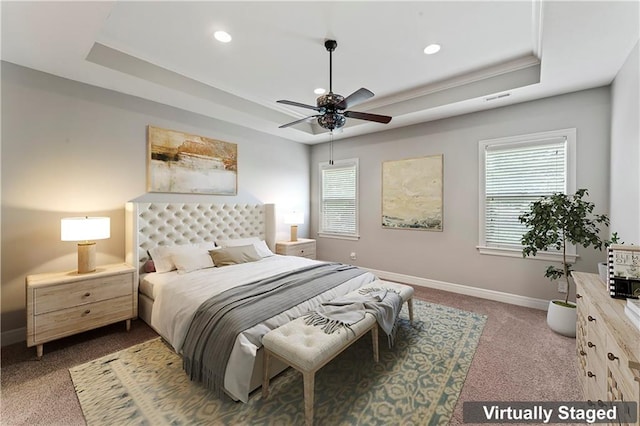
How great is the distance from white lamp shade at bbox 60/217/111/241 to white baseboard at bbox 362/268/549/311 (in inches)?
160

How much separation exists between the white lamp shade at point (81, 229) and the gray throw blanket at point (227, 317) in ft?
4.68

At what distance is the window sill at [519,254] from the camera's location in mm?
3242

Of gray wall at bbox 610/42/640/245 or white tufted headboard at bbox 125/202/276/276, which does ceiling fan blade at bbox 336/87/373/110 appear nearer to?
gray wall at bbox 610/42/640/245

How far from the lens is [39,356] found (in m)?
2.35

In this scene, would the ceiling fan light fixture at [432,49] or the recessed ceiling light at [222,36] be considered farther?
the ceiling fan light fixture at [432,49]

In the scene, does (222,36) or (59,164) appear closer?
(222,36)

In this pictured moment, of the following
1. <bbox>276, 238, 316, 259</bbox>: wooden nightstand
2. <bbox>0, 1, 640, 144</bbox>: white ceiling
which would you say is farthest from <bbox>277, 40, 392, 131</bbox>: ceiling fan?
<bbox>276, 238, 316, 259</bbox>: wooden nightstand

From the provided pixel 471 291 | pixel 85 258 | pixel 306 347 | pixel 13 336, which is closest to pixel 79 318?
pixel 85 258

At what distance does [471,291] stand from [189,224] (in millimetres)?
4240

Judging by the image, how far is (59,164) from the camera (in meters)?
2.84

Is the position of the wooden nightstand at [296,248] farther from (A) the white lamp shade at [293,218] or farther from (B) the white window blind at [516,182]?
(B) the white window blind at [516,182]

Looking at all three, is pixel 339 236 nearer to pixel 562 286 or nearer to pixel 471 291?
pixel 471 291

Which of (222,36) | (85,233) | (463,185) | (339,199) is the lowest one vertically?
(85,233)

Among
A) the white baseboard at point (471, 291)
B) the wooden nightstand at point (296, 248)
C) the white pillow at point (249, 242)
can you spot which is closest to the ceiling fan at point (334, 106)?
the white pillow at point (249, 242)
